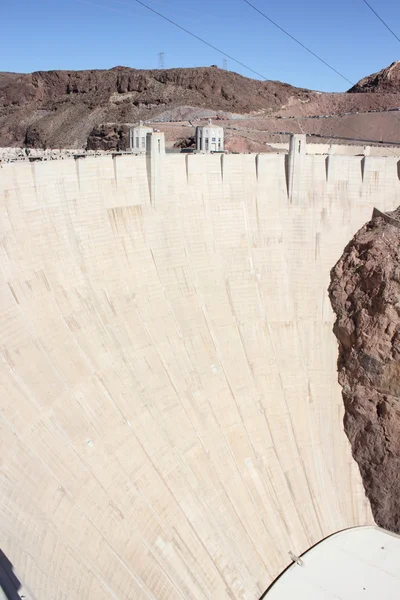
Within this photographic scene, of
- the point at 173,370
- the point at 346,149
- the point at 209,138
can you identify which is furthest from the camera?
the point at 346,149

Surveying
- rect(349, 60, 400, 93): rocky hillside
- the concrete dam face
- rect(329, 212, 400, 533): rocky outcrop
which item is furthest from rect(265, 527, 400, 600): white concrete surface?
rect(349, 60, 400, 93): rocky hillside

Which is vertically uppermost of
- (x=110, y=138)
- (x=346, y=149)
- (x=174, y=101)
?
(x=174, y=101)

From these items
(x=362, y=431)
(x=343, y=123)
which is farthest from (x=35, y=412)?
(x=343, y=123)

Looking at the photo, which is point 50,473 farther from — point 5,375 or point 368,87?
point 368,87

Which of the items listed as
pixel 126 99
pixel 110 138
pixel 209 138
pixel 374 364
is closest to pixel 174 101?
pixel 126 99

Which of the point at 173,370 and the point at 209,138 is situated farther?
the point at 209,138

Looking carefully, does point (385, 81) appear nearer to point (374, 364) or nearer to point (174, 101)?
point (174, 101)
